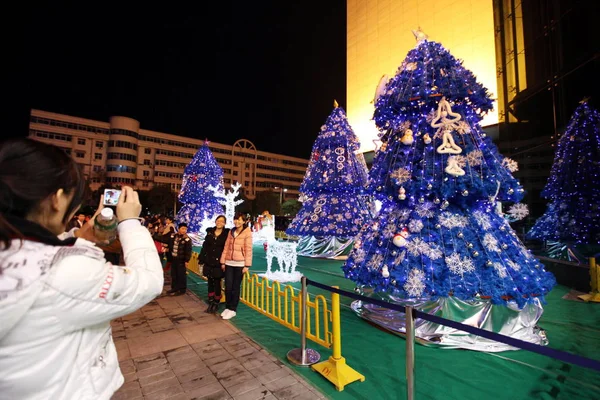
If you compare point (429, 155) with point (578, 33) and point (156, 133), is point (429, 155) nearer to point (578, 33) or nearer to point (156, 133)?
point (578, 33)

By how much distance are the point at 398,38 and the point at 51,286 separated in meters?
25.5

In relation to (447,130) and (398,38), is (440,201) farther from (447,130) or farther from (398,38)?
(398,38)

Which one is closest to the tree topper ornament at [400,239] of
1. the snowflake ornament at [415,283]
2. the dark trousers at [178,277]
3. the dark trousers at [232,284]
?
the snowflake ornament at [415,283]

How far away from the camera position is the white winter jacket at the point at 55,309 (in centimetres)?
94

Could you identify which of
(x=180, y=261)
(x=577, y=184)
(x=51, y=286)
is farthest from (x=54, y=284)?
(x=577, y=184)

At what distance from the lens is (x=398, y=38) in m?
21.8

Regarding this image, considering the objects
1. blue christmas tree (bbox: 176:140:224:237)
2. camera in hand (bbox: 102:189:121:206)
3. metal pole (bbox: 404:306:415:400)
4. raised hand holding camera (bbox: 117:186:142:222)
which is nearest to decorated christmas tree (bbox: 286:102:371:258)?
blue christmas tree (bbox: 176:140:224:237)

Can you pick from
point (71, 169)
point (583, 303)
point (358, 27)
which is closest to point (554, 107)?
point (583, 303)

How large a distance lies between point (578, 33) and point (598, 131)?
512 cm

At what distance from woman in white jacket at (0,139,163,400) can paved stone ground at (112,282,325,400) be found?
2.60 meters

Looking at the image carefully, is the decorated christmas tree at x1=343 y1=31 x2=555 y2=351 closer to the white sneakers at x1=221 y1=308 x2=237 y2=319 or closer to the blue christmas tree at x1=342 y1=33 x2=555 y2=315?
the blue christmas tree at x1=342 y1=33 x2=555 y2=315

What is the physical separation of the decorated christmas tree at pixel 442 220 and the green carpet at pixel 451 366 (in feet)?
1.09

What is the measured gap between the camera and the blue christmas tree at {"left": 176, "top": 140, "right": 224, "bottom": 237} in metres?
21.3

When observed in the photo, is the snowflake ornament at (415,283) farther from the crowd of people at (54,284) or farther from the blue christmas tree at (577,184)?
the blue christmas tree at (577,184)
